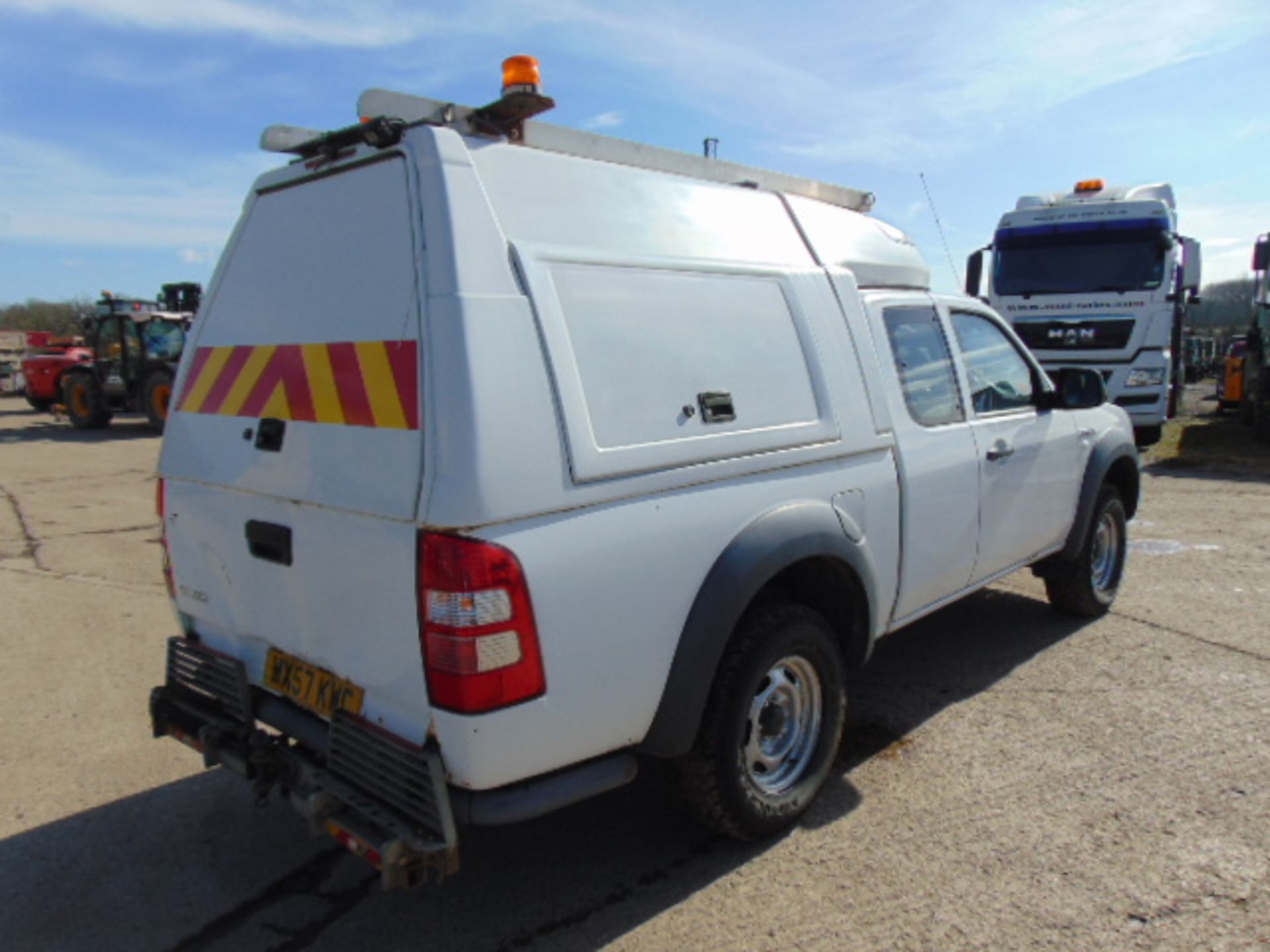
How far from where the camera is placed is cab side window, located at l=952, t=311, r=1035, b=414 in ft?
13.8

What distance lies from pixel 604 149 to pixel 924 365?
1737 mm

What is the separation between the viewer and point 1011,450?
13.9 ft

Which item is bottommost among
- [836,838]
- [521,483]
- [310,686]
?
[836,838]

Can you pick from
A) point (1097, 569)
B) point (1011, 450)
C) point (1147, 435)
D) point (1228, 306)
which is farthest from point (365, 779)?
point (1228, 306)

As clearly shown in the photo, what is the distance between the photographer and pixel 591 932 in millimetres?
2670

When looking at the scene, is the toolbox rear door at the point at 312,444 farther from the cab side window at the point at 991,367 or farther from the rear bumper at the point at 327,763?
the cab side window at the point at 991,367

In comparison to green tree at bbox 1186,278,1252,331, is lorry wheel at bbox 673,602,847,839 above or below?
below

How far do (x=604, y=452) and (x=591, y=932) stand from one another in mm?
1455

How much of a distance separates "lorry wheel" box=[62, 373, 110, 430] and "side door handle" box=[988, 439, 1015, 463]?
18.5 meters

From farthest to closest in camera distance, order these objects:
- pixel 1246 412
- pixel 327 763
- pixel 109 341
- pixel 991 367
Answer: pixel 109 341, pixel 1246 412, pixel 991 367, pixel 327 763

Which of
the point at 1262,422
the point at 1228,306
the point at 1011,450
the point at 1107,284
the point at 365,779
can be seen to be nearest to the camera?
the point at 365,779

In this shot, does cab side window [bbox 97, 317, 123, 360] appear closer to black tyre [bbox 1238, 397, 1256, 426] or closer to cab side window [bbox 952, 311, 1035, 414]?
Answer: cab side window [bbox 952, 311, 1035, 414]

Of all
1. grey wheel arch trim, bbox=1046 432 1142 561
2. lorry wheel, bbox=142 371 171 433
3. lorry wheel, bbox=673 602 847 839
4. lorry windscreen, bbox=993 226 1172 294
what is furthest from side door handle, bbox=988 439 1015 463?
lorry wheel, bbox=142 371 171 433

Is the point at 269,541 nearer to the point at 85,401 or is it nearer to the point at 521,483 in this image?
the point at 521,483
